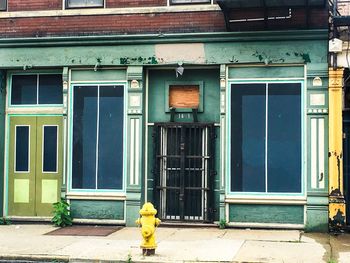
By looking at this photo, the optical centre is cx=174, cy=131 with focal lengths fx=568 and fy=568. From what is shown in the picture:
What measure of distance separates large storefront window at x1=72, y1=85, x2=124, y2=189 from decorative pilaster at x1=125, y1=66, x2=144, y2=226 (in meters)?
0.27

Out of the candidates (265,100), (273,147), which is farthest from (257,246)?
(265,100)

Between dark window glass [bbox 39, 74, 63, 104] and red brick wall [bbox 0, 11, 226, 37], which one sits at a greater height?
red brick wall [bbox 0, 11, 226, 37]

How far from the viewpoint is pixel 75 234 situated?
12414 mm

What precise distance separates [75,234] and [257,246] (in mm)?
4072

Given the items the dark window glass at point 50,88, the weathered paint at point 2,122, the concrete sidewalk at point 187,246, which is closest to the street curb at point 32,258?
the concrete sidewalk at point 187,246

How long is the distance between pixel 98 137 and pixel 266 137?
403 centimetres

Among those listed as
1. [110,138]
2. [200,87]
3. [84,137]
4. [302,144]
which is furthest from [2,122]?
[302,144]

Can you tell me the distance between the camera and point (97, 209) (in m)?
13.6

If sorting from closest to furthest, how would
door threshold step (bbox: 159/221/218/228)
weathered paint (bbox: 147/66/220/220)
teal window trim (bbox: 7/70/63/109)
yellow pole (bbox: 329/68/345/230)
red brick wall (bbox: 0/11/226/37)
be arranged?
yellow pole (bbox: 329/68/345/230)
door threshold step (bbox: 159/221/218/228)
red brick wall (bbox: 0/11/226/37)
weathered paint (bbox: 147/66/220/220)
teal window trim (bbox: 7/70/63/109)

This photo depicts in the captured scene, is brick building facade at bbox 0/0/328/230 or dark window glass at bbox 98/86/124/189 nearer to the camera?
brick building facade at bbox 0/0/328/230

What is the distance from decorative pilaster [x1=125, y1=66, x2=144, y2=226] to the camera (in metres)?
13.4

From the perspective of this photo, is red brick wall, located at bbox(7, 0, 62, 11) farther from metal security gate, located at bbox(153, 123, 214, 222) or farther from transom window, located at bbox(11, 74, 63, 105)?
metal security gate, located at bbox(153, 123, 214, 222)

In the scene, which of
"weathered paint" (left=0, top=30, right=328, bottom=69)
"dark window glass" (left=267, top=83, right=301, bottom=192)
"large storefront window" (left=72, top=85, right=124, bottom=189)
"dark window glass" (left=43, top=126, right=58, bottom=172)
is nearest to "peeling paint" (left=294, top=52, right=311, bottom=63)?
"weathered paint" (left=0, top=30, right=328, bottom=69)

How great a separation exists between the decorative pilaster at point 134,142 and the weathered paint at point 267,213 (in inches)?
89.3
